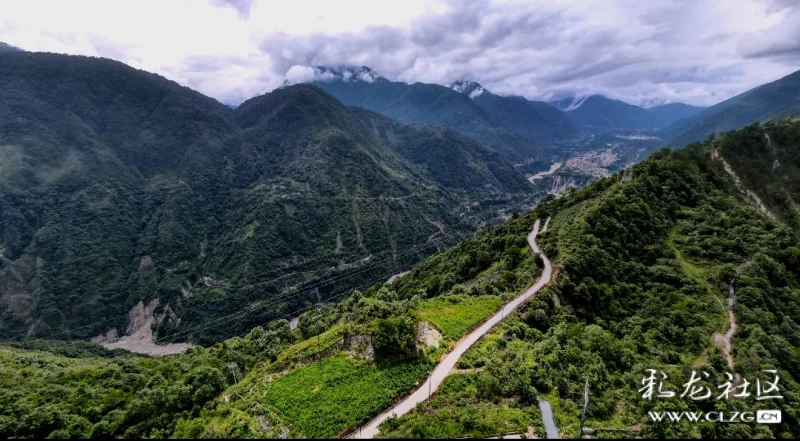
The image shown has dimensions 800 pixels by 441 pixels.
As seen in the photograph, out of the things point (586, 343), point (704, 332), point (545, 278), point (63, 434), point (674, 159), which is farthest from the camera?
point (674, 159)

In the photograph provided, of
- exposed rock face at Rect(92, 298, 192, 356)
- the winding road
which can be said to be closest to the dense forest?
the winding road

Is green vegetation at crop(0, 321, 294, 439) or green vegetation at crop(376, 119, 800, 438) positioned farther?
green vegetation at crop(0, 321, 294, 439)

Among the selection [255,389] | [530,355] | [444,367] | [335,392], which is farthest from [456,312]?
[255,389]

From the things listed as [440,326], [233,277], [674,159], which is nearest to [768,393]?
[440,326]

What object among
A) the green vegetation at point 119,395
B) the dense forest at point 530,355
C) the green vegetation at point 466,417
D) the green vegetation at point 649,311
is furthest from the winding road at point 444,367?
the green vegetation at point 119,395

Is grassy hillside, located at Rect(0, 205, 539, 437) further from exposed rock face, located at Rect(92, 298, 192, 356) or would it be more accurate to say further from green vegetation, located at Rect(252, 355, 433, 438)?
exposed rock face, located at Rect(92, 298, 192, 356)

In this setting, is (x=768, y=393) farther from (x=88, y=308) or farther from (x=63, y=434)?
(x=88, y=308)

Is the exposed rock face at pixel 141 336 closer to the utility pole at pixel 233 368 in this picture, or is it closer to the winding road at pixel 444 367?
the utility pole at pixel 233 368
